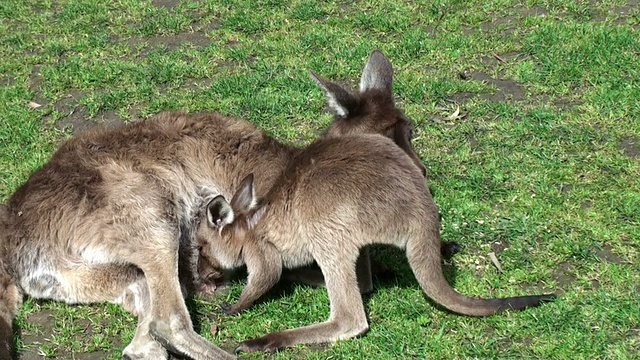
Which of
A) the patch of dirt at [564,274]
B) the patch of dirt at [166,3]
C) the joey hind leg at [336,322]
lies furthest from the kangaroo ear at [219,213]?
the patch of dirt at [166,3]

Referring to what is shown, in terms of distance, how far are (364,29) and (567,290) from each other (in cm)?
402

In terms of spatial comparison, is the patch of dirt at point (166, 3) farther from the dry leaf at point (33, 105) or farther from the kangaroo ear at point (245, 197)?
the kangaroo ear at point (245, 197)

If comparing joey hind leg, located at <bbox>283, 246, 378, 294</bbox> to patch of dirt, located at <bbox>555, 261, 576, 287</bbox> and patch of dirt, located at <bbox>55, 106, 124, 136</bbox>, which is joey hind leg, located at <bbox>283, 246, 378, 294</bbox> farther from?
patch of dirt, located at <bbox>55, 106, 124, 136</bbox>

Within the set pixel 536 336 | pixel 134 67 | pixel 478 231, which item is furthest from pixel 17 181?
pixel 536 336

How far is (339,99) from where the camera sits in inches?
208

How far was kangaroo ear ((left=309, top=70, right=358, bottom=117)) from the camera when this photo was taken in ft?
17.1

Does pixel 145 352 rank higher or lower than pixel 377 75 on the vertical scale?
lower

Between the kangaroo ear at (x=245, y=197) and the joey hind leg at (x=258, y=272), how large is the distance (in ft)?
0.76

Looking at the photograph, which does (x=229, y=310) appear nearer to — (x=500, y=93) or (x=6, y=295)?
(x=6, y=295)

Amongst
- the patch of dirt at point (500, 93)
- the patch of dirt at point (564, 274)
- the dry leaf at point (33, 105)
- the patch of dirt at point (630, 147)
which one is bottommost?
the dry leaf at point (33, 105)

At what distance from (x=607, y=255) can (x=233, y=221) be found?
91.0 inches

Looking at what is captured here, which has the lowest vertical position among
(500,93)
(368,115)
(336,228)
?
(500,93)

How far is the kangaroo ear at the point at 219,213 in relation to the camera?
188 inches

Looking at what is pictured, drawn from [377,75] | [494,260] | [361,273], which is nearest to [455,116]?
[377,75]
